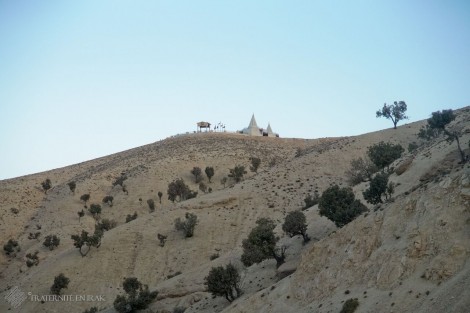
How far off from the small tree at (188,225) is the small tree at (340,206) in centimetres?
1977

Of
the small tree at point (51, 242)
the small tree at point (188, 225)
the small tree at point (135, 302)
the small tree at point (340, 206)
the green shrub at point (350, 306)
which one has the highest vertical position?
the small tree at point (51, 242)

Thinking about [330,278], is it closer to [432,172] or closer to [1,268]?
[432,172]

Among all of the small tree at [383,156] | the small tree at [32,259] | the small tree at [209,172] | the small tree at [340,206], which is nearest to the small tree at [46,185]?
the small tree at [32,259]

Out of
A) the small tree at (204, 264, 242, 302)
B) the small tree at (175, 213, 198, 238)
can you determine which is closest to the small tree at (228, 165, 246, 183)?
the small tree at (175, 213, 198, 238)

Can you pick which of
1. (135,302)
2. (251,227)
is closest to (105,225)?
(251,227)

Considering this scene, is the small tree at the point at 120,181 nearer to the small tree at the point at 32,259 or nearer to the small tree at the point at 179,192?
the small tree at the point at 179,192

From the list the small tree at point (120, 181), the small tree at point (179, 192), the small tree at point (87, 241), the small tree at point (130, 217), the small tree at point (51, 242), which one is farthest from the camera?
the small tree at point (120, 181)

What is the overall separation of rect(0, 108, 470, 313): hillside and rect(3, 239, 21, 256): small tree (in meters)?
0.78

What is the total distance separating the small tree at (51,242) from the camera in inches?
2359

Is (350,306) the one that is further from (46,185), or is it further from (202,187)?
(46,185)

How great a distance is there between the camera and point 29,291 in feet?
162

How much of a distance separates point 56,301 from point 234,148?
1983 inches

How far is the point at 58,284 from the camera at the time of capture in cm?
4744

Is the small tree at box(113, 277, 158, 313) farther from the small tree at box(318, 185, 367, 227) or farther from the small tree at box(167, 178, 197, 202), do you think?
the small tree at box(167, 178, 197, 202)
